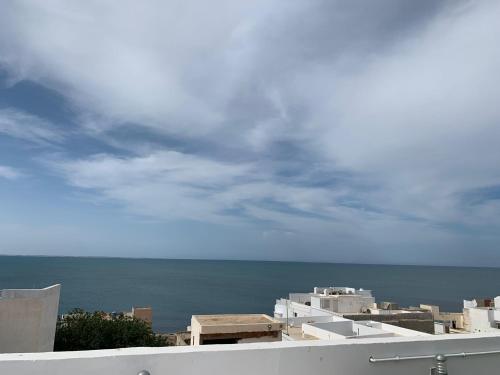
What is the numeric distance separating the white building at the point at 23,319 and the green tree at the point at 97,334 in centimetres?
325

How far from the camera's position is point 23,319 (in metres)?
12.2

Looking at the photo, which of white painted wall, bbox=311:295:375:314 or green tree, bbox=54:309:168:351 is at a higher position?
green tree, bbox=54:309:168:351

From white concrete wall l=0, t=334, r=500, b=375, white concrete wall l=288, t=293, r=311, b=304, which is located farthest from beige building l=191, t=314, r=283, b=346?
white concrete wall l=288, t=293, r=311, b=304

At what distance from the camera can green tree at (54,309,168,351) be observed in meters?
16.0

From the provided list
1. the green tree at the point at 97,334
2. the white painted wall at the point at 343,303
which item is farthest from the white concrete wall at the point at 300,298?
the green tree at the point at 97,334

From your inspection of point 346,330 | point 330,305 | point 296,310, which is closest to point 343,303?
point 330,305

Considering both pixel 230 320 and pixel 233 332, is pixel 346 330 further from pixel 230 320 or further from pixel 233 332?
pixel 233 332

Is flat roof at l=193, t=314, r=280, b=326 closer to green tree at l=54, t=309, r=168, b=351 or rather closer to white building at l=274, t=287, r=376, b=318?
green tree at l=54, t=309, r=168, b=351

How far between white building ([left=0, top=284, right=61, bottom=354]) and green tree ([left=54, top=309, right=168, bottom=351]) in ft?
10.7

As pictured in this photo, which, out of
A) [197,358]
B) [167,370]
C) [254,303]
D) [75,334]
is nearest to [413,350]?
[197,358]

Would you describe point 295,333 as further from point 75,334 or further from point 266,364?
point 266,364

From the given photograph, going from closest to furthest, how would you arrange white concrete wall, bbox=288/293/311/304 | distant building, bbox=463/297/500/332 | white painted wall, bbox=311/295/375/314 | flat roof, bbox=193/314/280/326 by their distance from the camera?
flat roof, bbox=193/314/280/326 < distant building, bbox=463/297/500/332 < white painted wall, bbox=311/295/375/314 < white concrete wall, bbox=288/293/311/304

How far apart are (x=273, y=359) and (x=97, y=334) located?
1569 cm

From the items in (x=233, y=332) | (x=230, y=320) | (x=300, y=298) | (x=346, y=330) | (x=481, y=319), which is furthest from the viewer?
(x=300, y=298)
